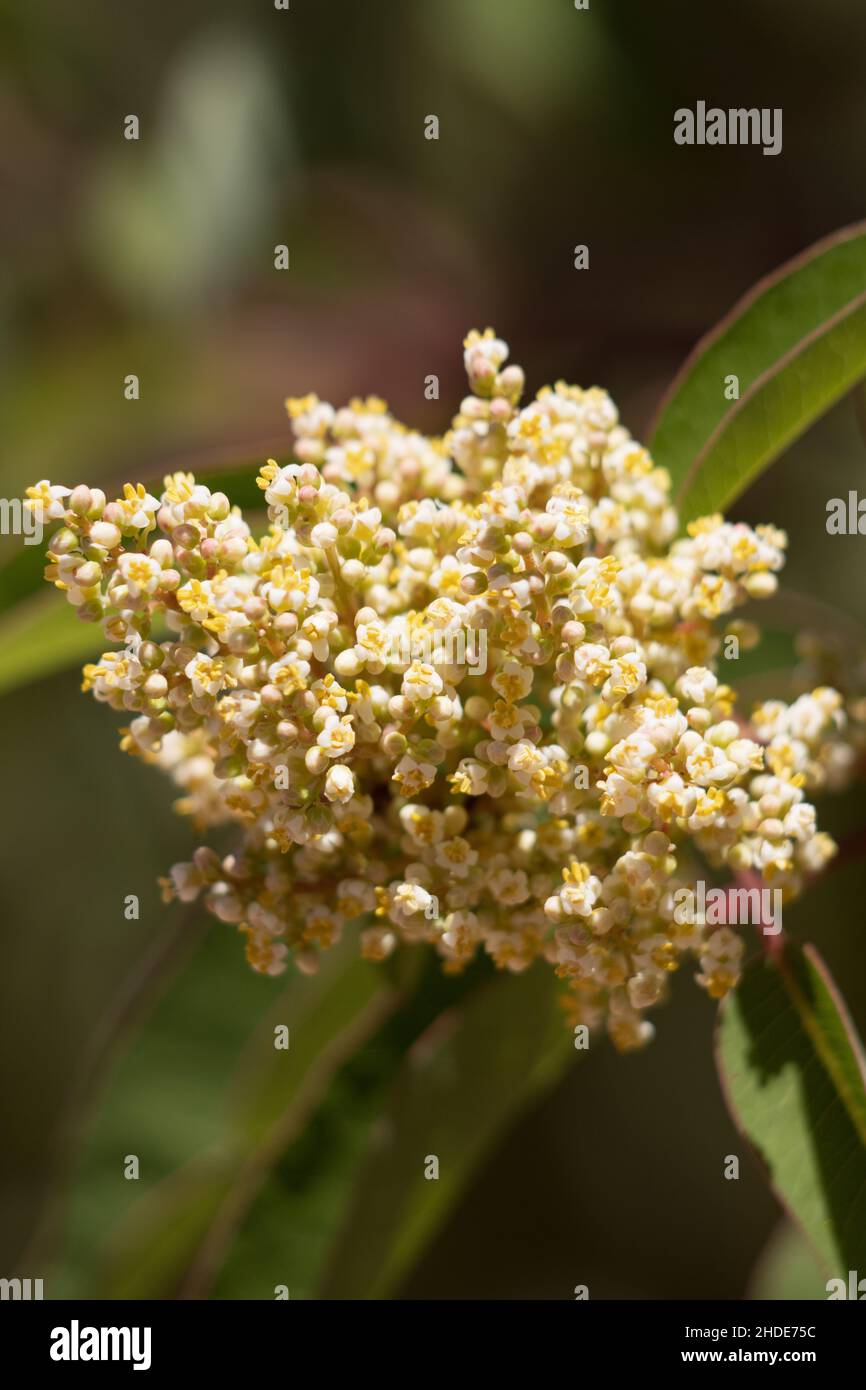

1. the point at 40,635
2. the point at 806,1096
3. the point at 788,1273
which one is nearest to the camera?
the point at 806,1096

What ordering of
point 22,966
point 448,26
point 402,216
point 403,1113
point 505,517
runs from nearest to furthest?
point 505,517, point 403,1113, point 448,26, point 402,216, point 22,966

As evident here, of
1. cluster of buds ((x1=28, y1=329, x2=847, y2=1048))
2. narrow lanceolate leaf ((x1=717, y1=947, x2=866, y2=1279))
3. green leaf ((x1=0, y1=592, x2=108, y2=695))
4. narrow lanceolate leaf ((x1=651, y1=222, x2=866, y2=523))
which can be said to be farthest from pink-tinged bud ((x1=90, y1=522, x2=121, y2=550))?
narrow lanceolate leaf ((x1=717, y1=947, x2=866, y2=1279))

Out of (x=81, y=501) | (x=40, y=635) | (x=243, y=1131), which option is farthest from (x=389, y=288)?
(x=81, y=501)

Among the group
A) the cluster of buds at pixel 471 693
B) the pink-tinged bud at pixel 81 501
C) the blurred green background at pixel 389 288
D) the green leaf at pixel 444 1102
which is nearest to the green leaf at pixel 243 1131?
the green leaf at pixel 444 1102

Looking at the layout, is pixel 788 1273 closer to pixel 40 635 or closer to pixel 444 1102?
pixel 444 1102

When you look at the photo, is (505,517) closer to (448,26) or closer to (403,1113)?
(403,1113)

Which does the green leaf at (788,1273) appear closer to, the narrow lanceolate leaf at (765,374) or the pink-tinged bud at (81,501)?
the narrow lanceolate leaf at (765,374)
